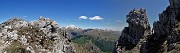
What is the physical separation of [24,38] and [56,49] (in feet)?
49.9

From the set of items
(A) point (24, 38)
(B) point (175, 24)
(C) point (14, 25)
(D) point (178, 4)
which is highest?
(D) point (178, 4)

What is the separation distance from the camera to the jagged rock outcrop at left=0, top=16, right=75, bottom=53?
316ft

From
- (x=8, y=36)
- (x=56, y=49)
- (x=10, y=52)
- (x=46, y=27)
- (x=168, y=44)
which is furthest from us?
(x=168, y=44)

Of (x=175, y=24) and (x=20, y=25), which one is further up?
(x=175, y=24)

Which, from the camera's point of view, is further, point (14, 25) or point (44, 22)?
point (44, 22)

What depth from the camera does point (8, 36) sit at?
102 metres

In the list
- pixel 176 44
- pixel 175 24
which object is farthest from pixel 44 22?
pixel 175 24

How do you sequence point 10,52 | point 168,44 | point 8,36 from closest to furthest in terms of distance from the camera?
point 10,52 < point 8,36 < point 168,44

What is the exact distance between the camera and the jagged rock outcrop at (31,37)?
96.3m

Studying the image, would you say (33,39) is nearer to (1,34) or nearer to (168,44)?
(1,34)

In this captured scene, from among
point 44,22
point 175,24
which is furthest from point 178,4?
point 44,22

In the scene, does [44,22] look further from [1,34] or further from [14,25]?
[1,34]

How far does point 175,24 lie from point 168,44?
17.3 m

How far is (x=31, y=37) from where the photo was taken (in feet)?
354
